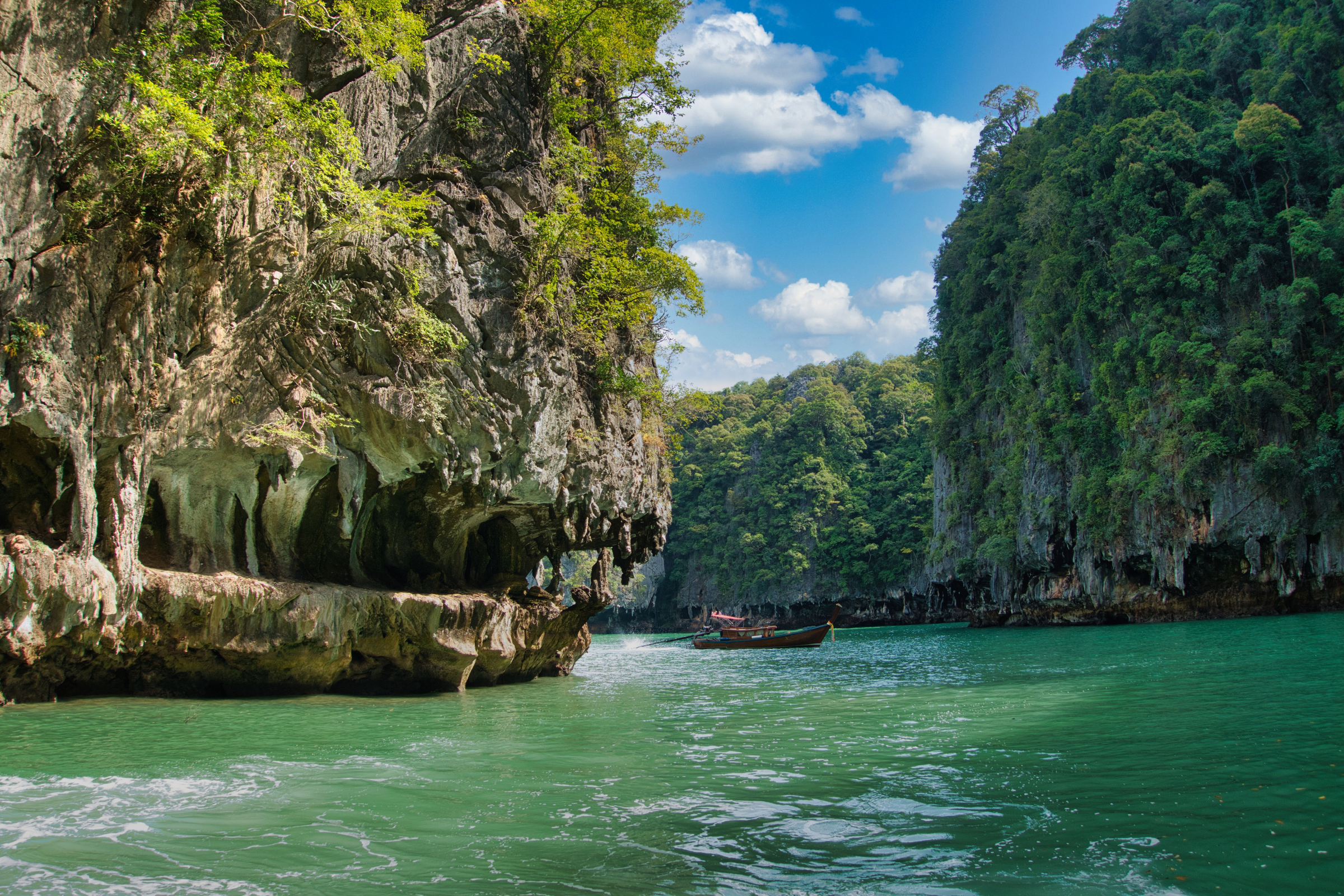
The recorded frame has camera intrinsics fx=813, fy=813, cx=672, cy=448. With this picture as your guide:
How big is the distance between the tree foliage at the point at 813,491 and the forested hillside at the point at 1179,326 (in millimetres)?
13808

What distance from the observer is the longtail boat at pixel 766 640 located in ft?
84.3

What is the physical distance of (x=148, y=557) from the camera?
34.3 feet

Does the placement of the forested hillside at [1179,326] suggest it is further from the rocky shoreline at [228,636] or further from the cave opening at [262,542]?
the cave opening at [262,542]

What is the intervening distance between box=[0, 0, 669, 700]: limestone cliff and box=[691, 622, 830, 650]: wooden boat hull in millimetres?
11007

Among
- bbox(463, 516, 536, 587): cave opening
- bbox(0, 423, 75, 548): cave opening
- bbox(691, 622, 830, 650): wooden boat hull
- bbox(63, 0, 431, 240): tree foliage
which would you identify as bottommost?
bbox(691, 622, 830, 650): wooden boat hull

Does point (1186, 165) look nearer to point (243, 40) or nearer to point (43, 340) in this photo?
point (243, 40)

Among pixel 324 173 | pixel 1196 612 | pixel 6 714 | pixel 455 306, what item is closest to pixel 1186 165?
pixel 1196 612

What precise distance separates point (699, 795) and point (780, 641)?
20486mm

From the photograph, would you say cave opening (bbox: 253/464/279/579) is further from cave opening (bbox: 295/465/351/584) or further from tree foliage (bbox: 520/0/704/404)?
tree foliage (bbox: 520/0/704/404)

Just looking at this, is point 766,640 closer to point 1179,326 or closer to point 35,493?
point 1179,326

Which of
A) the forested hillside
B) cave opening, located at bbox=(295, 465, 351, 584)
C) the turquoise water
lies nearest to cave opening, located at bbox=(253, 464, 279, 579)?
cave opening, located at bbox=(295, 465, 351, 584)

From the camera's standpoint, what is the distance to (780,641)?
84.2 feet

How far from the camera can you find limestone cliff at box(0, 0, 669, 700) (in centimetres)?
789

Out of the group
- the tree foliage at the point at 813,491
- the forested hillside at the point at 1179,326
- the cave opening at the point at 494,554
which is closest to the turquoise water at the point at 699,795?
the cave opening at the point at 494,554
